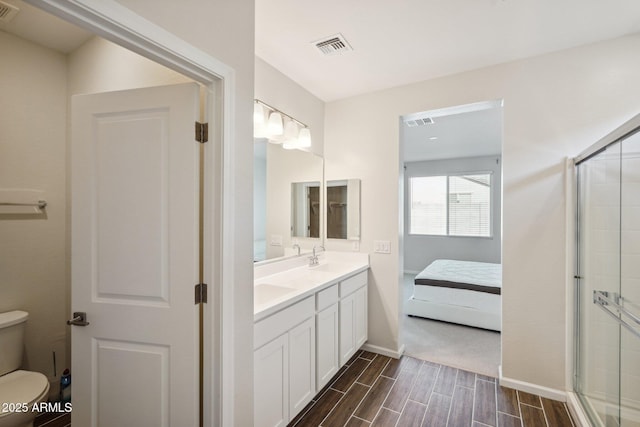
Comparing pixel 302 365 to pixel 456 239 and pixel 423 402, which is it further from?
pixel 456 239

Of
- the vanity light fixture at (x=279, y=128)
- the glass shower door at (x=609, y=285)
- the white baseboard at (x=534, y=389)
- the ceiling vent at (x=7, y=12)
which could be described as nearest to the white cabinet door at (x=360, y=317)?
the white baseboard at (x=534, y=389)

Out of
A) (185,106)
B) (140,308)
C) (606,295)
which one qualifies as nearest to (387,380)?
(606,295)

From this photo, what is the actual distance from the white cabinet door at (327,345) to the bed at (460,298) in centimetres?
192

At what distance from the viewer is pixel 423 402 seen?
7.11 ft

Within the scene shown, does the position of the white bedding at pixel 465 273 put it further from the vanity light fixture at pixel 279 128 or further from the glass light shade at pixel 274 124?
the glass light shade at pixel 274 124

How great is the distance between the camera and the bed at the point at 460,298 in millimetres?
3445

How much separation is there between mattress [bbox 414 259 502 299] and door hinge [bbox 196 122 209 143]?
11.2 feet

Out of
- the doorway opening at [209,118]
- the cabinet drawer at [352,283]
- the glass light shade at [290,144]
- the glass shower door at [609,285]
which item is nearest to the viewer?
the doorway opening at [209,118]

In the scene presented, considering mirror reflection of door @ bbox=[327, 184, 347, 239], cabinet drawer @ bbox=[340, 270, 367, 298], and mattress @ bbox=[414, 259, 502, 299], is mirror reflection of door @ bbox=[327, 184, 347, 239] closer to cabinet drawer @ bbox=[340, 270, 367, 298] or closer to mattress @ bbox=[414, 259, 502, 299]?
cabinet drawer @ bbox=[340, 270, 367, 298]

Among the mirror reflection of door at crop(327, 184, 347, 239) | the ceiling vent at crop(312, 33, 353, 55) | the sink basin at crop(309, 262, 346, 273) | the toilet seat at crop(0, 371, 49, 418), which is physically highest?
the ceiling vent at crop(312, 33, 353, 55)

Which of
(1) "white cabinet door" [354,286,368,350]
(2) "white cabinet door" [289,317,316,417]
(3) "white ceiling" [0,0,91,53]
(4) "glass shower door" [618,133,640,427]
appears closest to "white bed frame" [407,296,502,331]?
(1) "white cabinet door" [354,286,368,350]

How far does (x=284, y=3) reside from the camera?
1.72 metres

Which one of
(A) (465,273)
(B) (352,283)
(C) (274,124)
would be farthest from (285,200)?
(A) (465,273)

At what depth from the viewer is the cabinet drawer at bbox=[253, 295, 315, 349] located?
1568 millimetres
